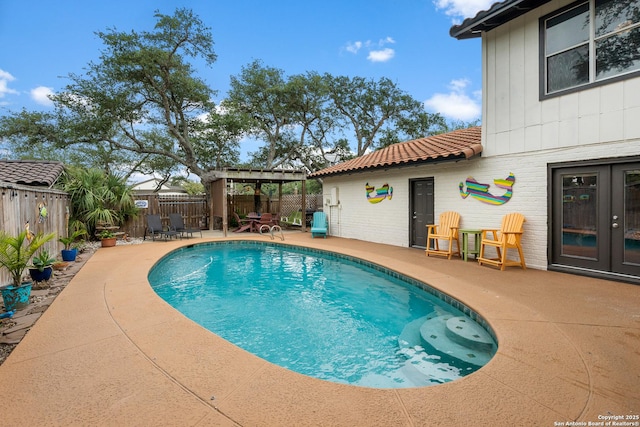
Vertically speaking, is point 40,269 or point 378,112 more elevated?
point 378,112

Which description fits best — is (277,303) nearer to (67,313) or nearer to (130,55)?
(67,313)

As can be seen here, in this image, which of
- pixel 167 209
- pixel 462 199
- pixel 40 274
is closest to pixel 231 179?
pixel 167 209

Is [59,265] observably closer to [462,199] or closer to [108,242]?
[108,242]

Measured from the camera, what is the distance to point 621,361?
267cm

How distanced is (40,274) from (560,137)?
29.9ft

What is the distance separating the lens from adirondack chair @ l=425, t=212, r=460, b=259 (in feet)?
24.3

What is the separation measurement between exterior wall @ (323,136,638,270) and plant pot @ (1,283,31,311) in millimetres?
8050

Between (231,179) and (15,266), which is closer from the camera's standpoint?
(15,266)

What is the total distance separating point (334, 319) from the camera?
4.62m

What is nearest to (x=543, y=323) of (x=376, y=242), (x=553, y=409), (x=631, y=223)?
(x=553, y=409)

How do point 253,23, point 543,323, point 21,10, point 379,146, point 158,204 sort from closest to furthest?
point 543,323 → point 158,204 → point 21,10 → point 253,23 → point 379,146

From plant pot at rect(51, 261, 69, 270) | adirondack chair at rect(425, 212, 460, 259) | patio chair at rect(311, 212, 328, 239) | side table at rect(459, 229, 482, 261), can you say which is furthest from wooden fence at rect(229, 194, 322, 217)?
side table at rect(459, 229, 482, 261)

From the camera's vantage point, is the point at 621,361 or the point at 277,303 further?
the point at 277,303

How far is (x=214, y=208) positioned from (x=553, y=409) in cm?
1468
